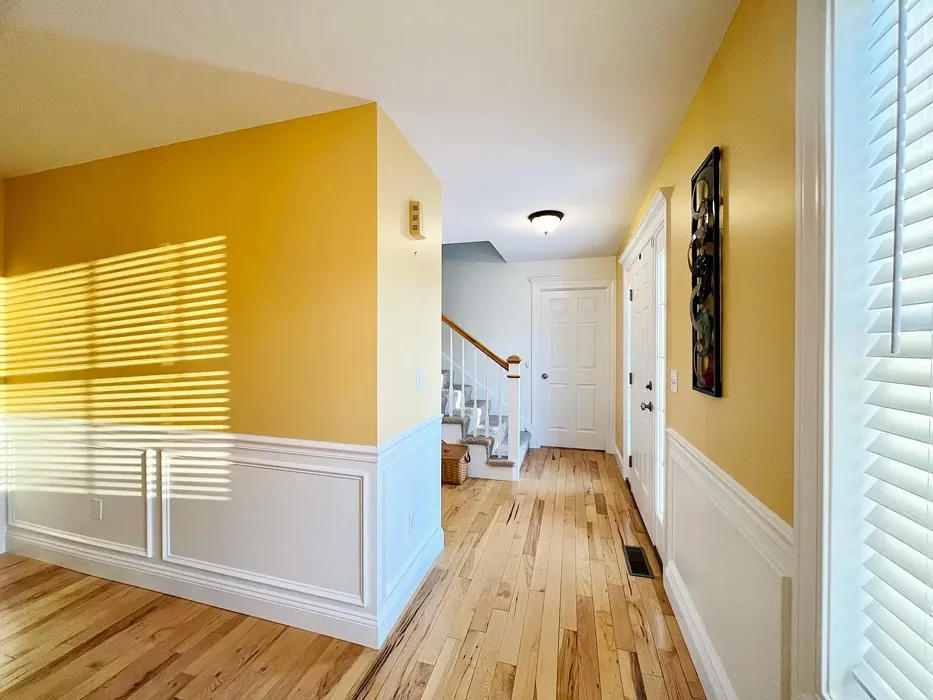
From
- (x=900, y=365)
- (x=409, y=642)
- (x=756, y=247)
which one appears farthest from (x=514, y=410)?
(x=900, y=365)

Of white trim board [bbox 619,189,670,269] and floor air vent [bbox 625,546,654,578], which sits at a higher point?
white trim board [bbox 619,189,670,269]

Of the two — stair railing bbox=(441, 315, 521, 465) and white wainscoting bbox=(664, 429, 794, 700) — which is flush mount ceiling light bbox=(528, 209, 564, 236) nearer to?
stair railing bbox=(441, 315, 521, 465)

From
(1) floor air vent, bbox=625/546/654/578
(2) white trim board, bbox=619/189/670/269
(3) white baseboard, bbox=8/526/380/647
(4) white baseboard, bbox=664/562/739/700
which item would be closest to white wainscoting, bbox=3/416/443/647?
(3) white baseboard, bbox=8/526/380/647

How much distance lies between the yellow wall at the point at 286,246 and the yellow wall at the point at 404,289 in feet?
0.22

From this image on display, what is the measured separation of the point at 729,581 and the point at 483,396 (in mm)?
3702

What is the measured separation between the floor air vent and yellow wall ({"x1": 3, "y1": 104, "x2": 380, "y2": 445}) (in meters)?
1.74

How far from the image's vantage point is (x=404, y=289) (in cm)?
195

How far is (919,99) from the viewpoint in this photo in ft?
2.20

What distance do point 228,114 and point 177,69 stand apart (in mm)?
271

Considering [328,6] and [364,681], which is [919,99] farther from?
[364,681]

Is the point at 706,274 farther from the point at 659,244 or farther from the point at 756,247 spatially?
the point at 659,244

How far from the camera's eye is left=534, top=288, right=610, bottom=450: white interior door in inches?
184

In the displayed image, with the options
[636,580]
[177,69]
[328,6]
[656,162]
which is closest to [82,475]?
[177,69]

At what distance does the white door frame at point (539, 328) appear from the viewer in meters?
4.56
